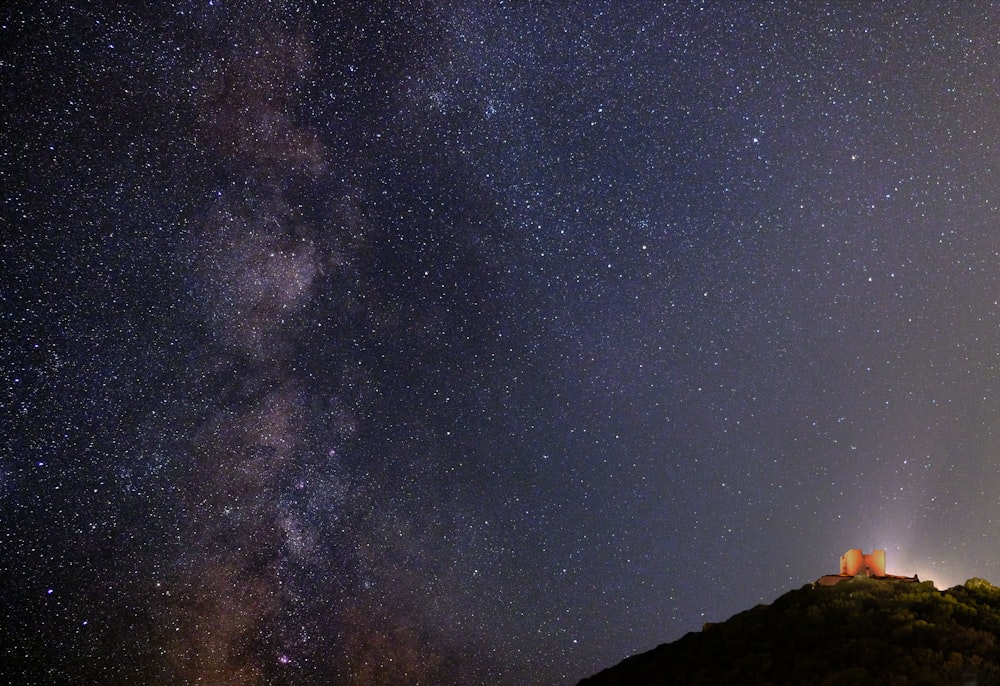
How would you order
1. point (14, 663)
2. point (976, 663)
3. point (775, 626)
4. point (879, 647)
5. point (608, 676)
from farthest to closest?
point (14, 663) < point (608, 676) < point (775, 626) < point (879, 647) < point (976, 663)

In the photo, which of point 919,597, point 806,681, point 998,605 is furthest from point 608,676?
point 998,605

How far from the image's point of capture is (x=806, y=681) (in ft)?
34.4

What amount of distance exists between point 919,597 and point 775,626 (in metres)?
3.32

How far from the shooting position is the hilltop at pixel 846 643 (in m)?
10.3

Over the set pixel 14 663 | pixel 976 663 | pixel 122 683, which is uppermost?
pixel 14 663

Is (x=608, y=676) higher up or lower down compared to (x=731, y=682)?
higher up

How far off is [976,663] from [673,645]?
735 centimetres

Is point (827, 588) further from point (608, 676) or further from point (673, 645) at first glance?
point (608, 676)

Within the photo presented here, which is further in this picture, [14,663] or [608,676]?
[14,663]

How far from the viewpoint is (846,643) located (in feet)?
38.2

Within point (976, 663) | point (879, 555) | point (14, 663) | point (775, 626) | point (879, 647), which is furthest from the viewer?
point (14, 663)

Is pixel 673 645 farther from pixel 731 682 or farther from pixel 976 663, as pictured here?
pixel 976 663

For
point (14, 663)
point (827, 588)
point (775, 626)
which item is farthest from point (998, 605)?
point (14, 663)

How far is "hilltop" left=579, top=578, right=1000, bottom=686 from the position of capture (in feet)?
33.9
